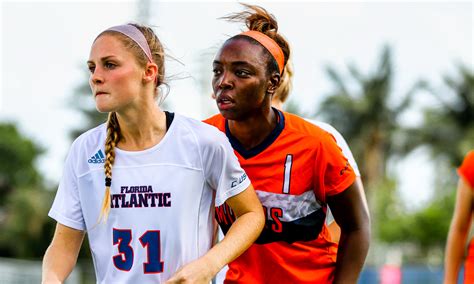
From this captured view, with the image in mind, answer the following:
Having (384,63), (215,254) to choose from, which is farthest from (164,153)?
(384,63)

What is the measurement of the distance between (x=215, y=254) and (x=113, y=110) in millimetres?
820

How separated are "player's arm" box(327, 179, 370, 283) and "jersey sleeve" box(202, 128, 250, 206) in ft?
2.74

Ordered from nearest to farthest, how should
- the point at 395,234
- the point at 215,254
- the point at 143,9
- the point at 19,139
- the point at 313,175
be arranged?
the point at 215,254 → the point at 313,175 → the point at 143,9 → the point at 395,234 → the point at 19,139

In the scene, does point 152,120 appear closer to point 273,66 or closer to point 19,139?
point 273,66

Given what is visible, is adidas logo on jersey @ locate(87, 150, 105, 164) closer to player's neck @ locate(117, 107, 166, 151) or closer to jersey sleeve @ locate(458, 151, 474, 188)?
player's neck @ locate(117, 107, 166, 151)

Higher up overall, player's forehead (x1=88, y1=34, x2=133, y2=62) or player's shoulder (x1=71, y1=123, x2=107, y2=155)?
player's forehead (x1=88, y1=34, x2=133, y2=62)

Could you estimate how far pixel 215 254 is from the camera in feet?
14.0

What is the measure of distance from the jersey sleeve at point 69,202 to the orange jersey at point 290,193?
0.76 m

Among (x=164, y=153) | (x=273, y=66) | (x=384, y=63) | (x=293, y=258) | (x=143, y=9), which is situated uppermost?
(x=273, y=66)

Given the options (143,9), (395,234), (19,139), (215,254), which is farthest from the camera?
(19,139)

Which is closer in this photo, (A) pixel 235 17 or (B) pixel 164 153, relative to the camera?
(B) pixel 164 153

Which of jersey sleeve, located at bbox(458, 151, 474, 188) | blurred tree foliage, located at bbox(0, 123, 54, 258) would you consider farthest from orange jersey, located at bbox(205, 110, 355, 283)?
blurred tree foliage, located at bbox(0, 123, 54, 258)

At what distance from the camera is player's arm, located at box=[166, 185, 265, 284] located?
413cm

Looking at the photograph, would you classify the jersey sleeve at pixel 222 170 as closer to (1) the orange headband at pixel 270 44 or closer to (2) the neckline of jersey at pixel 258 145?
(2) the neckline of jersey at pixel 258 145
